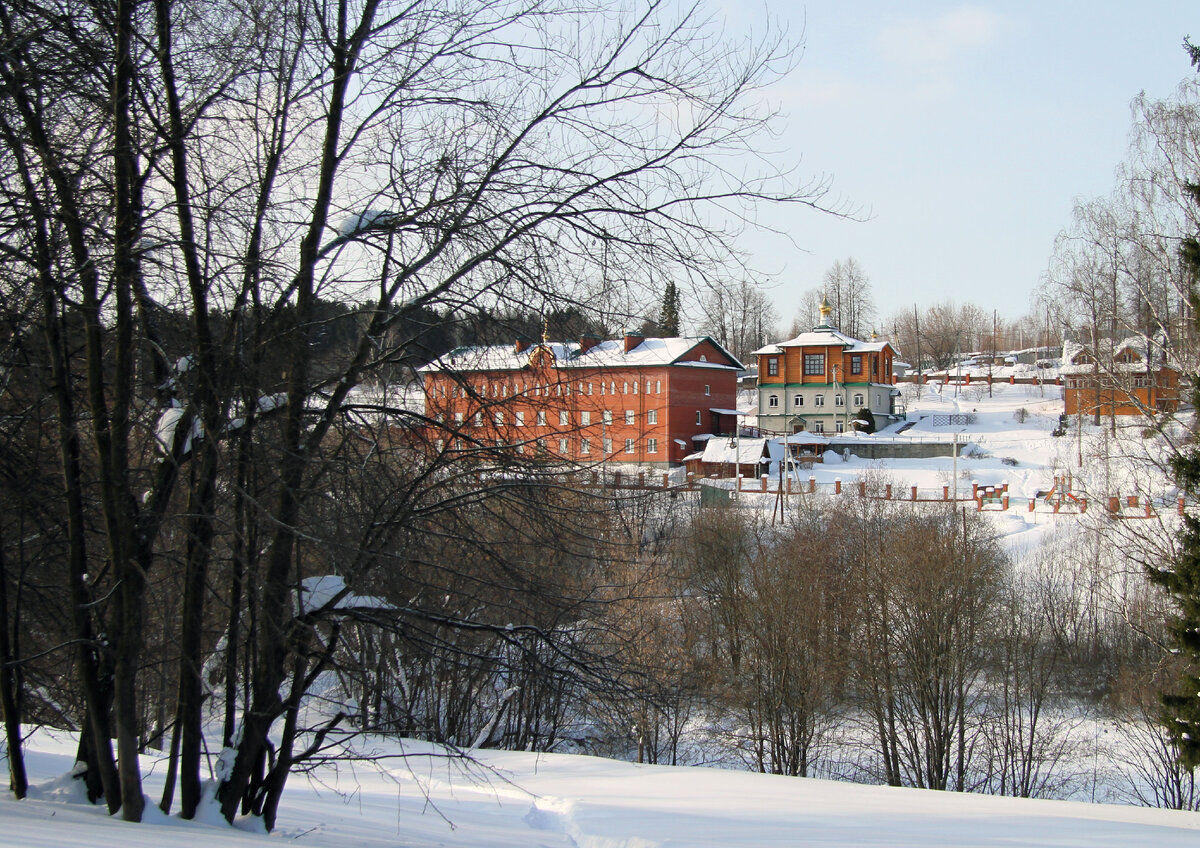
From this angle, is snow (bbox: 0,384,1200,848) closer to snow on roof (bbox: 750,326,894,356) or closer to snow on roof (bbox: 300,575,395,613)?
snow on roof (bbox: 300,575,395,613)

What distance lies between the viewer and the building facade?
5597 cm

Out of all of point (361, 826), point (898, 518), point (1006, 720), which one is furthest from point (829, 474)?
point (361, 826)

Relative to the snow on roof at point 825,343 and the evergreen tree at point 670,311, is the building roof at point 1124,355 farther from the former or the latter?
the snow on roof at point 825,343

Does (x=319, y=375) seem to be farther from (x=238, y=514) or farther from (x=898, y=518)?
(x=898, y=518)

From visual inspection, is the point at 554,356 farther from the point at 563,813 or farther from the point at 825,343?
the point at 825,343

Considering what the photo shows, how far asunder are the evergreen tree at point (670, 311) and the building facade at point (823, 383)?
5097 centimetres

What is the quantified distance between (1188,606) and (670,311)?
12009mm

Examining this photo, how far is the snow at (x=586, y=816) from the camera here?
4465 mm

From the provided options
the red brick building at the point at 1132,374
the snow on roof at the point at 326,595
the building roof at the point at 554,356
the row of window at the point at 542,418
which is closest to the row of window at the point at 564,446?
the row of window at the point at 542,418

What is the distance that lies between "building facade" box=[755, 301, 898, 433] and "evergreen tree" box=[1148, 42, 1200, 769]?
41751 millimetres

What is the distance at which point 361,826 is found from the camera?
5.81 metres

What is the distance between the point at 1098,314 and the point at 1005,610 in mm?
8219

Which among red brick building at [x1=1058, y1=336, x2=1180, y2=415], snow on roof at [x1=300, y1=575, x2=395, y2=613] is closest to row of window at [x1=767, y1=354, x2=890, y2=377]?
red brick building at [x1=1058, y1=336, x2=1180, y2=415]

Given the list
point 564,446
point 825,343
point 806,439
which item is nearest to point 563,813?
point 564,446
